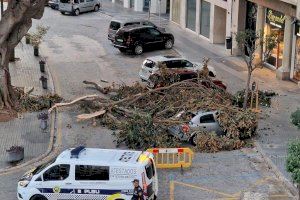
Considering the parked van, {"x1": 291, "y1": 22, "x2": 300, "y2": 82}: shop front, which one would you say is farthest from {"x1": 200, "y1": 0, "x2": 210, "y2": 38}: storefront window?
the parked van

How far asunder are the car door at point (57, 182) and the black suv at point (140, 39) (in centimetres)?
2286

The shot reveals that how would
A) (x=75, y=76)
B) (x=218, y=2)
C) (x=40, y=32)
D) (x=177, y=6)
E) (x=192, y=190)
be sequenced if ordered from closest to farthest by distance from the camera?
1. (x=192, y=190)
2. (x=75, y=76)
3. (x=40, y=32)
4. (x=218, y=2)
5. (x=177, y=6)

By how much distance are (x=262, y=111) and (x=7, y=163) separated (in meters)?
11.8

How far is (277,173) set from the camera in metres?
22.9

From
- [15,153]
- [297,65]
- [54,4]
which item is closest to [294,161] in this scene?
[15,153]

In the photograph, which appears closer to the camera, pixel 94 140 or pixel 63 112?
pixel 94 140

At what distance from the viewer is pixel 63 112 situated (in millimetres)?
30328

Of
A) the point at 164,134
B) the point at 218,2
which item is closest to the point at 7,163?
the point at 164,134

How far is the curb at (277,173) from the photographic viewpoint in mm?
21625

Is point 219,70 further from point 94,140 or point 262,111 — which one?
point 94,140

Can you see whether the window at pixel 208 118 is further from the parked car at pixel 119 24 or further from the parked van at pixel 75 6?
the parked van at pixel 75 6

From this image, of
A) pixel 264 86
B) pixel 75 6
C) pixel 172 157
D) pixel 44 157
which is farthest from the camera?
pixel 75 6

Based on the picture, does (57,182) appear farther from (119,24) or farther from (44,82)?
(119,24)

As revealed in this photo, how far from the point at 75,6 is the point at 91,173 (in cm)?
3941
